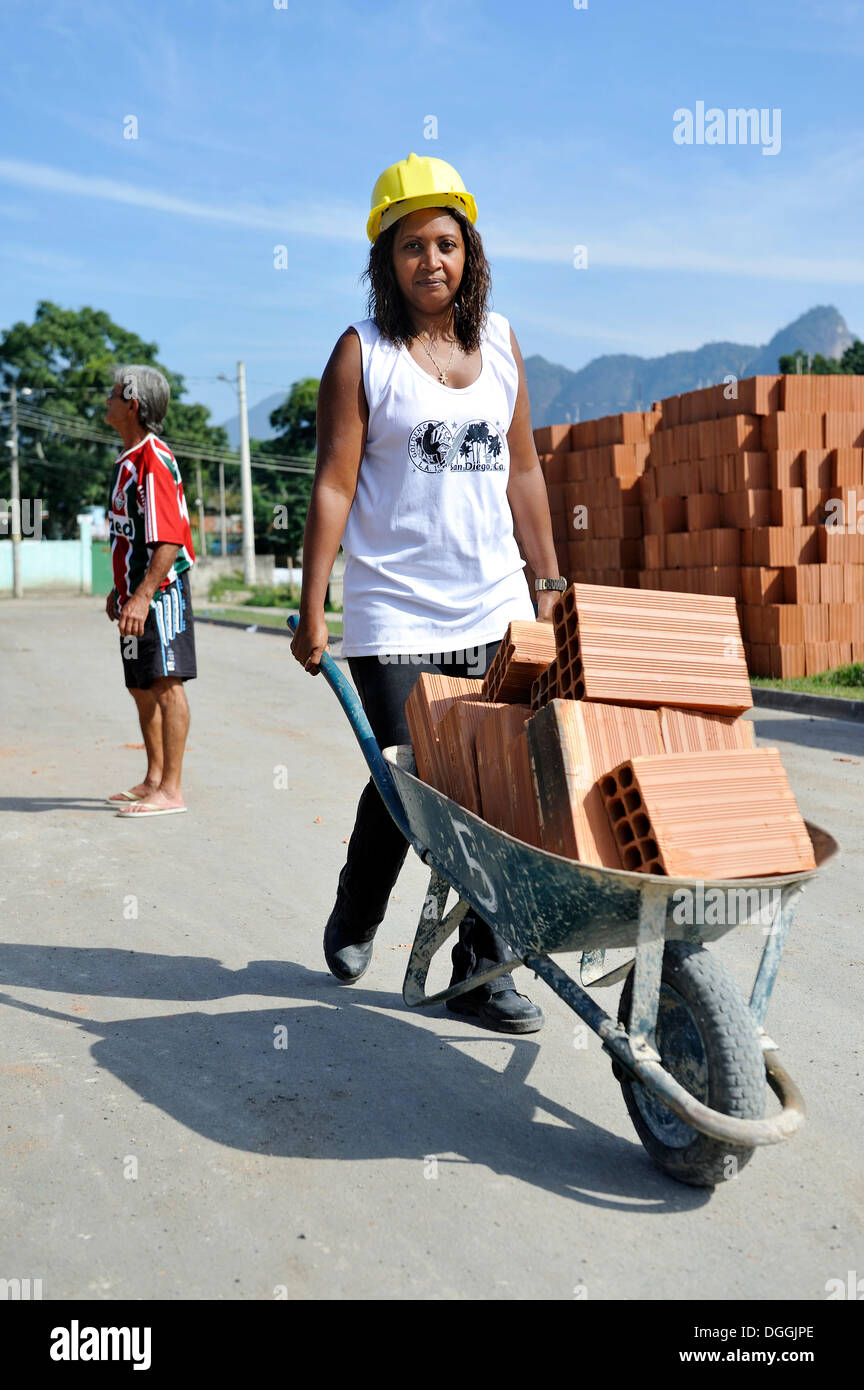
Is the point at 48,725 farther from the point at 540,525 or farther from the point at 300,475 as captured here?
the point at 300,475

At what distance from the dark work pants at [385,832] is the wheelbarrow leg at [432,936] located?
0.19 m

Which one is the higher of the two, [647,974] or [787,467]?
[787,467]

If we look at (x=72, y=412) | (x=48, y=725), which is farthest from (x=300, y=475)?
(x=48, y=725)

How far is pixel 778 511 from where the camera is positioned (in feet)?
41.0

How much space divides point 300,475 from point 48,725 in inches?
2222

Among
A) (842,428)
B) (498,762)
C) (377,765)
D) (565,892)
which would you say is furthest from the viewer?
(842,428)

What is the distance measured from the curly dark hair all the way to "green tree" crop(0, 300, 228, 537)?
51402 millimetres

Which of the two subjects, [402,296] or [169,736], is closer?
[402,296]

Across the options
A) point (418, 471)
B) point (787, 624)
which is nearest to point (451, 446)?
point (418, 471)

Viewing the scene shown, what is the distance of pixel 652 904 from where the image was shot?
225cm

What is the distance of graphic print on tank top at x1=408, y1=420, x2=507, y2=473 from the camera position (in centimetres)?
326

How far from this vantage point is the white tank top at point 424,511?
326cm

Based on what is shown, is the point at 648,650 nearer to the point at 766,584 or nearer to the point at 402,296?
the point at 402,296

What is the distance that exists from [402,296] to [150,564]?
2988 millimetres
